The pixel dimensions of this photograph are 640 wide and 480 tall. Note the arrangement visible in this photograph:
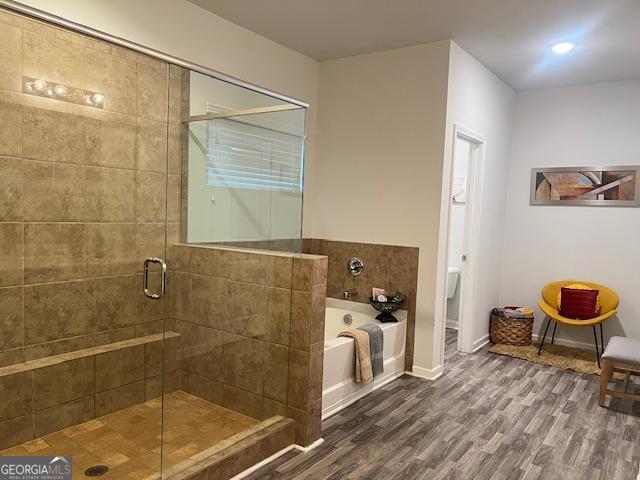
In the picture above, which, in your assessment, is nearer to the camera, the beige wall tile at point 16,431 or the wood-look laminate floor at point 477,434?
the beige wall tile at point 16,431

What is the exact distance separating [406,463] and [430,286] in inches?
62.4

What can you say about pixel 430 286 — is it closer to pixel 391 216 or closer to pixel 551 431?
pixel 391 216

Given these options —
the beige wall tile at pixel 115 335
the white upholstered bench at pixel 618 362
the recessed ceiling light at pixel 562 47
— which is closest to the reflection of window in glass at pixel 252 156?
the beige wall tile at pixel 115 335

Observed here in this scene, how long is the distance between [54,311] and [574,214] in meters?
4.69

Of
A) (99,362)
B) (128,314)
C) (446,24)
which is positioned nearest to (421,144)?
(446,24)

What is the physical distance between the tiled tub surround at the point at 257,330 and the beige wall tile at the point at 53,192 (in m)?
0.73

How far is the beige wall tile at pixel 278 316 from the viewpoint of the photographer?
2752mm

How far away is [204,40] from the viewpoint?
343 centimetres

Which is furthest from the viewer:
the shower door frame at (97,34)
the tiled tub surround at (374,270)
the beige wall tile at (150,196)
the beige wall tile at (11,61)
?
the tiled tub surround at (374,270)

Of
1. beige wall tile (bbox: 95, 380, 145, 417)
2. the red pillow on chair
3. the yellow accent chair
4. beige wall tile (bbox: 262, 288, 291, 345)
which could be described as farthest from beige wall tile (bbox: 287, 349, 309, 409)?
Answer: the red pillow on chair

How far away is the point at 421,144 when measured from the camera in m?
3.92

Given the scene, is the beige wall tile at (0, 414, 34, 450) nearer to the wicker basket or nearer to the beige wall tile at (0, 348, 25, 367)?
the beige wall tile at (0, 348, 25, 367)

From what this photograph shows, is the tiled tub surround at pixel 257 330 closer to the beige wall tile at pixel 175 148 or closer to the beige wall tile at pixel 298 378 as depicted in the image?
the beige wall tile at pixel 298 378

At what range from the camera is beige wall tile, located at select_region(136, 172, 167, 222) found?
262cm
